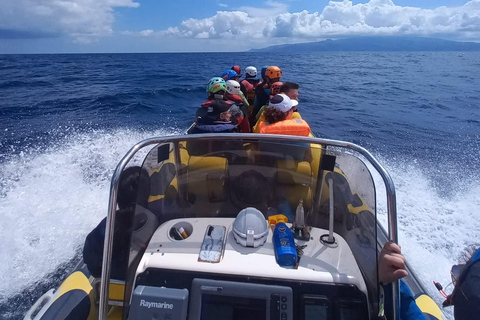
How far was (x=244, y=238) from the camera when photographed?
166cm

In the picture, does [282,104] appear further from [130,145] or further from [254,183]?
[130,145]

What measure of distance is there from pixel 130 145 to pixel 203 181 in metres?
6.59

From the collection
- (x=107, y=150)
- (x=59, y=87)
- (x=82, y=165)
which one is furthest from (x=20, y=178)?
(x=59, y=87)

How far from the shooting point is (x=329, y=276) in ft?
4.99

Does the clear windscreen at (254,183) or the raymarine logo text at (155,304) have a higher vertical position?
the clear windscreen at (254,183)

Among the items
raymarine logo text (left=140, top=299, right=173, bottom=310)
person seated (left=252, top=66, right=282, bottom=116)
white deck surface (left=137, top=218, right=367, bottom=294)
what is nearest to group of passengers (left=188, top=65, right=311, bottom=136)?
person seated (left=252, top=66, right=282, bottom=116)

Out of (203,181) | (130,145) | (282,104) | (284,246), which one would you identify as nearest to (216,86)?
(282,104)

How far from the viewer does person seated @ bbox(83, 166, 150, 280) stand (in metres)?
1.64

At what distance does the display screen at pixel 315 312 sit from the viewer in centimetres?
142

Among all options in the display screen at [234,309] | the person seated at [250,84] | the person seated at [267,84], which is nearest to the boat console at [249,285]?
the display screen at [234,309]

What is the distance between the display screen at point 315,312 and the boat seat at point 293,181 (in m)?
0.72

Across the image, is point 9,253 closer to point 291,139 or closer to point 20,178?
point 20,178

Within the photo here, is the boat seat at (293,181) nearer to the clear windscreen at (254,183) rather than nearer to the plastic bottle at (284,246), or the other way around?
the clear windscreen at (254,183)

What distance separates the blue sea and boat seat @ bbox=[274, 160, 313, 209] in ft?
7.39
